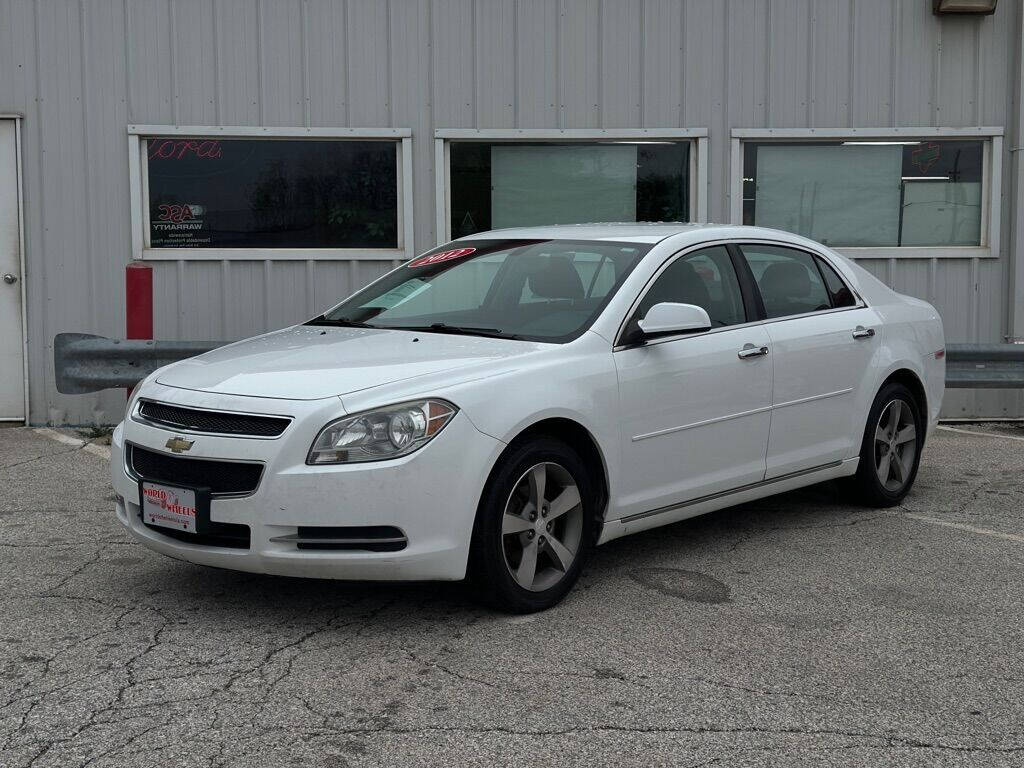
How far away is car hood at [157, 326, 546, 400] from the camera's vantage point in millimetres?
4555

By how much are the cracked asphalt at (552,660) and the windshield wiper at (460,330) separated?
3.43 ft

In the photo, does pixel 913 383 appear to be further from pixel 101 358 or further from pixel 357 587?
pixel 101 358

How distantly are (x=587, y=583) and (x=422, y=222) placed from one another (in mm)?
5237

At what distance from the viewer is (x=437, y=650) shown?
4.34m

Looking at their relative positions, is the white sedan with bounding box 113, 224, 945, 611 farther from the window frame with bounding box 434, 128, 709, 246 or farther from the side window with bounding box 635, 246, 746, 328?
the window frame with bounding box 434, 128, 709, 246

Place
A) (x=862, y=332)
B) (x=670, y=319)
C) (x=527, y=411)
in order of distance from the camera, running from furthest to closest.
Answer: (x=862, y=332)
(x=670, y=319)
(x=527, y=411)

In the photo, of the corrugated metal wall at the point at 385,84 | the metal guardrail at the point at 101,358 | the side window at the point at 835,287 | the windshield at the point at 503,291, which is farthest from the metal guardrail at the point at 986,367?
the metal guardrail at the point at 101,358

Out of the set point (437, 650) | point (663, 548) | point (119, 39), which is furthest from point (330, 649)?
point (119, 39)

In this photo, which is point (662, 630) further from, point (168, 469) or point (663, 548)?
point (168, 469)

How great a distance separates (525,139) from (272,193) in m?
2.03

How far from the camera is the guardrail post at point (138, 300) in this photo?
26.4 ft

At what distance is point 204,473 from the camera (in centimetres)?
449

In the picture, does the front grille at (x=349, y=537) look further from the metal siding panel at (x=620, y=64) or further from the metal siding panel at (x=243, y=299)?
the metal siding panel at (x=620, y=64)

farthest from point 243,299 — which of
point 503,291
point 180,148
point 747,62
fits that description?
point 503,291
